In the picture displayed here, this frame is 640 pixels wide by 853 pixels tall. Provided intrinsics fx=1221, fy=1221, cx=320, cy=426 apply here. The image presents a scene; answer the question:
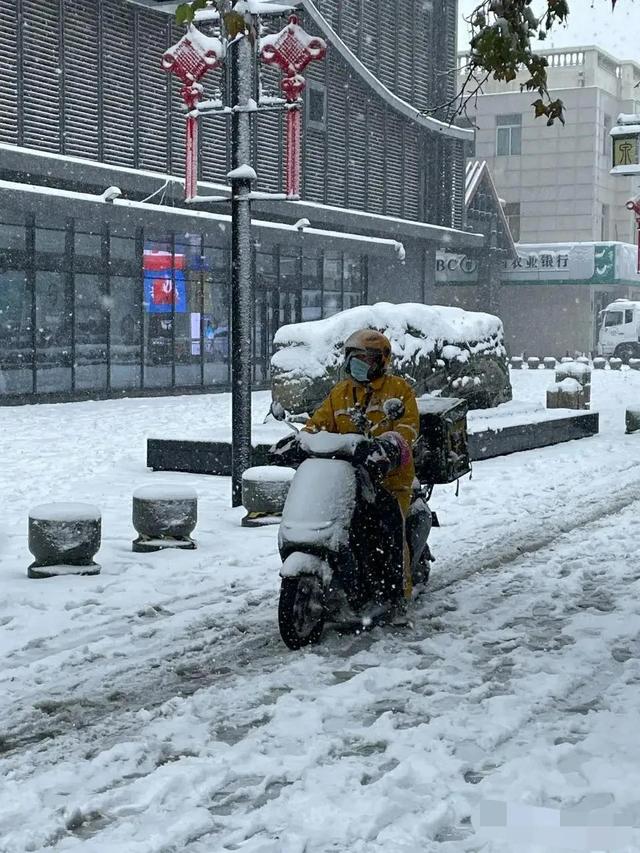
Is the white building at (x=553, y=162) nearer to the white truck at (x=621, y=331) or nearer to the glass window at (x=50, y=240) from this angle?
the white truck at (x=621, y=331)

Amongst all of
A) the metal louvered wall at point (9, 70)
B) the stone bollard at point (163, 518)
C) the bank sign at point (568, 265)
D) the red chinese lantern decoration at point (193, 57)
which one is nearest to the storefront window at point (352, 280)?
the metal louvered wall at point (9, 70)

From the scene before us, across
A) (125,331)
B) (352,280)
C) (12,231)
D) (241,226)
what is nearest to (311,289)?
(352,280)

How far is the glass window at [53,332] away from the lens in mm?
25812

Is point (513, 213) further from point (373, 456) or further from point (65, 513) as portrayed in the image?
point (373, 456)

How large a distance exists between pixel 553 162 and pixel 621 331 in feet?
62.9

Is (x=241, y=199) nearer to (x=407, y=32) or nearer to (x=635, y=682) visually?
(x=635, y=682)

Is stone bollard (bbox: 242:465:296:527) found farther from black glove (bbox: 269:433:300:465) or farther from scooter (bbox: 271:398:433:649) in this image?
black glove (bbox: 269:433:300:465)

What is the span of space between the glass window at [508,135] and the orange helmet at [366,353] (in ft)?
217

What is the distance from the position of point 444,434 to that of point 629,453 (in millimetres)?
9964

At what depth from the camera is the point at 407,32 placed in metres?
37.5

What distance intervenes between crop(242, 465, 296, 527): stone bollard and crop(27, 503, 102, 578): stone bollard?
2262 mm

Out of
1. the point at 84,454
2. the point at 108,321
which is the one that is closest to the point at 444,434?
the point at 84,454

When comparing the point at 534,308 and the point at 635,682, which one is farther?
the point at 534,308

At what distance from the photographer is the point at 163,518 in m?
9.82
